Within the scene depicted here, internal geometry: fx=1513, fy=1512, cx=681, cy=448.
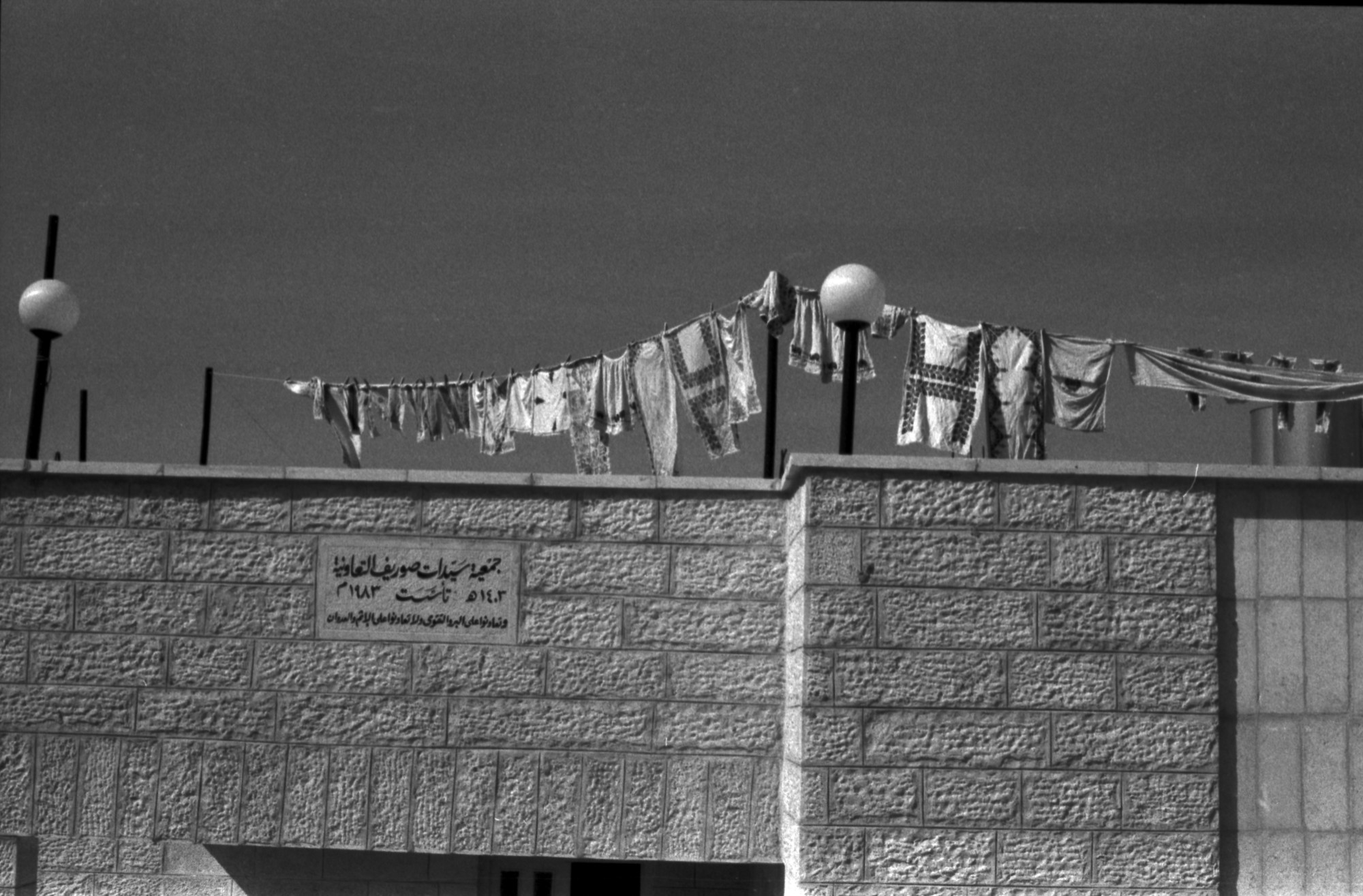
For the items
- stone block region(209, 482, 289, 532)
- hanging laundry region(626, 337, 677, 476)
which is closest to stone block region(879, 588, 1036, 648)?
hanging laundry region(626, 337, 677, 476)

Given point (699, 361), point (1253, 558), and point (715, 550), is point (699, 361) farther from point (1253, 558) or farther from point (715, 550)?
point (1253, 558)

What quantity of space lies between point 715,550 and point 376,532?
1869 mm

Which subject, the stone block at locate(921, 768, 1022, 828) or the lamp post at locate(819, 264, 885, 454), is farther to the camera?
the lamp post at locate(819, 264, 885, 454)

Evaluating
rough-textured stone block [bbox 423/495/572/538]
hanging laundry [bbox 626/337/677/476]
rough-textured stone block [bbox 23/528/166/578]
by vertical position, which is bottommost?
rough-textured stone block [bbox 23/528/166/578]

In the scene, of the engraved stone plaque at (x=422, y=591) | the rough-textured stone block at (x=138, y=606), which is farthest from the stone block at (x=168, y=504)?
the engraved stone plaque at (x=422, y=591)

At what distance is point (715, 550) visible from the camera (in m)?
8.18

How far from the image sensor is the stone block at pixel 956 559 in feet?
24.0

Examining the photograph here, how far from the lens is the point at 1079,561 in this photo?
24.1ft

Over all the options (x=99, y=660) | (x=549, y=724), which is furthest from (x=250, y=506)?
(x=549, y=724)

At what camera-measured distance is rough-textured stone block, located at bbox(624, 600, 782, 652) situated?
319 inches

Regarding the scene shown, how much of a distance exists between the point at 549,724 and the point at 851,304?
9.01ft

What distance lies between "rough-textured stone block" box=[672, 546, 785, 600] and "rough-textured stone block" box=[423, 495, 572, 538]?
70 centimetres

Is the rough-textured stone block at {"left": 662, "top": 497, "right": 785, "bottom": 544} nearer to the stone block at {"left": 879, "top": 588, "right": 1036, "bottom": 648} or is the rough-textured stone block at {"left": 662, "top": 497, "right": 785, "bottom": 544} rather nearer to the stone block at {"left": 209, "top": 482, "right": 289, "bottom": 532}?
the stone block at {"left": 879, "top": 588, "right": 1036, "bottom": 648}

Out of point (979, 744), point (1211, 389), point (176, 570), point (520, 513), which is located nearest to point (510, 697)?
point (520, 513)
